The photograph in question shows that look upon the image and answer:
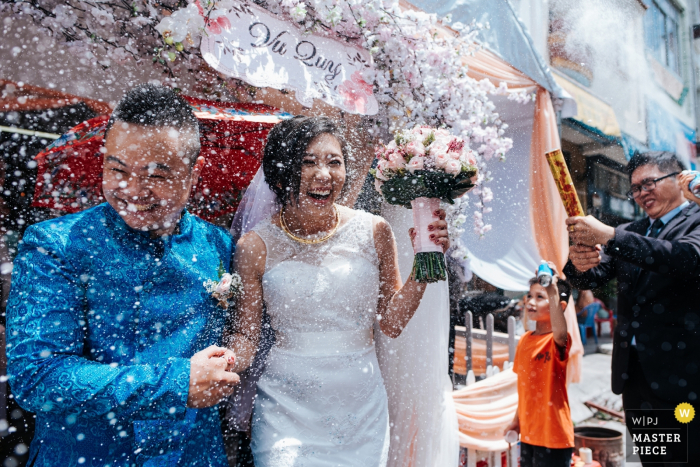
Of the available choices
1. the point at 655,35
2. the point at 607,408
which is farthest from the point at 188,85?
the point at 655,35

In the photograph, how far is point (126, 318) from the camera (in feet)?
4.54

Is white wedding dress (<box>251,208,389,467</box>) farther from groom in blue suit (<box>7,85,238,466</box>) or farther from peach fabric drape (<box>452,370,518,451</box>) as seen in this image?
peach fabric drape (<box>452,370,518,451</box>)

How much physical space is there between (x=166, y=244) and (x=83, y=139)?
75 centimetres

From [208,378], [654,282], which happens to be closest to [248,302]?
[208,378]

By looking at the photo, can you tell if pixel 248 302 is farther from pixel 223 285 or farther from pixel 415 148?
pixel 415 148

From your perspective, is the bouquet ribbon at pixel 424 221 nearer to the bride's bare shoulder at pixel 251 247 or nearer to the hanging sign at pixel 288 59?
the bride's bare shoulder at pixel 251 247

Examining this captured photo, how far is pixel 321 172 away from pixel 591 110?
3.99m

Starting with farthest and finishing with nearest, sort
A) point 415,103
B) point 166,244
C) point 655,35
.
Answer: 1. point 655,35
2. point 415,103
3. point 166,244

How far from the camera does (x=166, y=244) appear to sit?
1.50 meters

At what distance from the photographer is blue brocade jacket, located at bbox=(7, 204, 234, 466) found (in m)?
1.20

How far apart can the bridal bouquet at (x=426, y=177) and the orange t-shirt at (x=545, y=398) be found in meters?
1.25

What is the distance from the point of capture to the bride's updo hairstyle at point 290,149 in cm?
186

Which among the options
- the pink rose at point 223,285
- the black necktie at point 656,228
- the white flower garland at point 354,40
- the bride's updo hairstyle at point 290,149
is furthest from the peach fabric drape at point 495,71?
the pink rose at point 223,285

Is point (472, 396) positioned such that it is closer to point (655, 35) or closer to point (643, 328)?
point (643, 328)
